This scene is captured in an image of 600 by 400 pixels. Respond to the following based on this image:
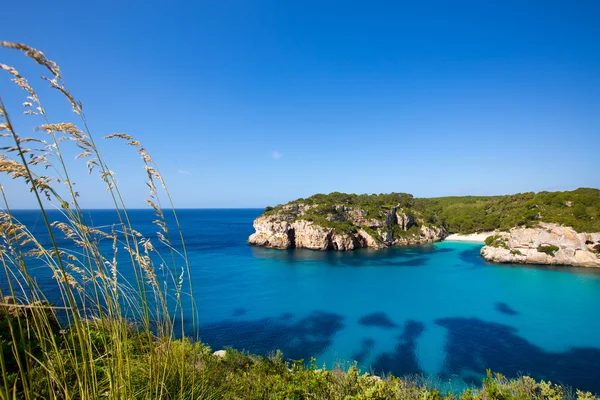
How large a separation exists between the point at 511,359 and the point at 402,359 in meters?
5.39

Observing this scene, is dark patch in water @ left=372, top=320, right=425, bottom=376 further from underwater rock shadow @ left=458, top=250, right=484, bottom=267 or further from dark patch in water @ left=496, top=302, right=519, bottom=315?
underwater rock shadow @ left=458, top=250, right=484, bottom=267

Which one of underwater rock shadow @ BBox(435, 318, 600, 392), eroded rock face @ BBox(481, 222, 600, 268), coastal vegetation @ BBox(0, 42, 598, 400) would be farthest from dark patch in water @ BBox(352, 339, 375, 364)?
eroded rock face @ BBox(481, 222, 600, 268)

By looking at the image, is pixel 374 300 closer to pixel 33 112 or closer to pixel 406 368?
pixel 406 368

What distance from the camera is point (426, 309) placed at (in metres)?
20.7

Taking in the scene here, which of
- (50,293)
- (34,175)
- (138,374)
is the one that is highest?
(34,175)

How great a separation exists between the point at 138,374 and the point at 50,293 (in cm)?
2209

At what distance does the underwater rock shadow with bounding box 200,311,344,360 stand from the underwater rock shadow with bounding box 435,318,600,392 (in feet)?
20.3

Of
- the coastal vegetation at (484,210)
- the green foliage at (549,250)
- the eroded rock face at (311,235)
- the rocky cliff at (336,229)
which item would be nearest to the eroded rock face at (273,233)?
the rocky cliff at (336,229)

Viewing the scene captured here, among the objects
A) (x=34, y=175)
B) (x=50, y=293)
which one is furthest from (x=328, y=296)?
(x=34, y=175)

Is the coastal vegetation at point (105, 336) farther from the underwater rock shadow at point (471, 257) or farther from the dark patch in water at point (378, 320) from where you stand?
the underwater rock shadow at point (471, 257)

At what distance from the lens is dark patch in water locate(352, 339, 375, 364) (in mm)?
13765

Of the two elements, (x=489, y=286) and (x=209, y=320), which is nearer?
(x=209, y=320)

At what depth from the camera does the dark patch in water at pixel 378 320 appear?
58.6 feet

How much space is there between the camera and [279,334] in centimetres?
1631
